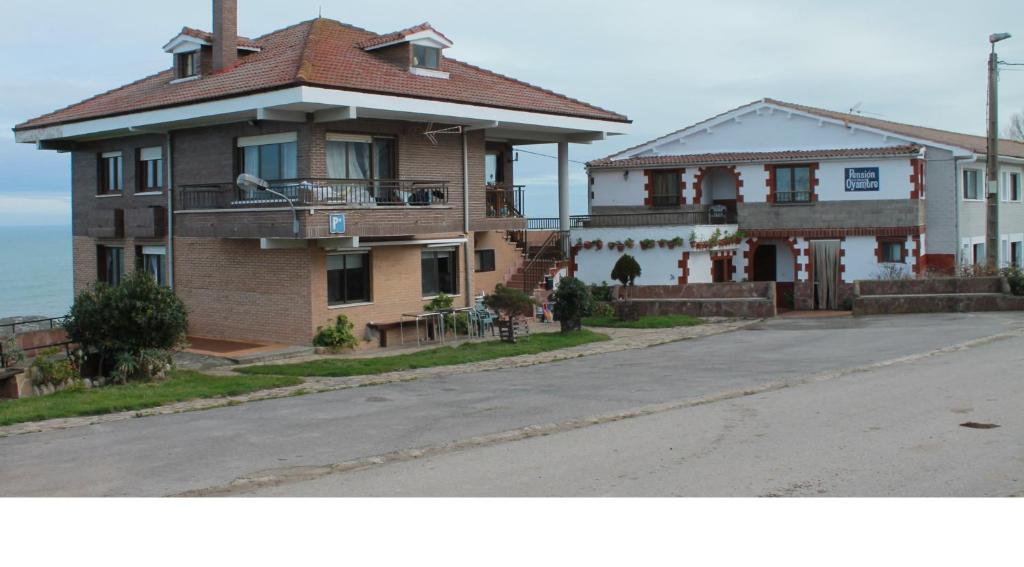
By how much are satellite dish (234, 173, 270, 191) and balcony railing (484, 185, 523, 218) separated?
25.8 feet

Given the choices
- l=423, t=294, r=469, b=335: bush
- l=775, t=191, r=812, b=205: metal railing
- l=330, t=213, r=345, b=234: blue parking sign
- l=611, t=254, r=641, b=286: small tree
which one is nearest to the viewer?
l=330, t=213, r=345, b=234: blue parking sign

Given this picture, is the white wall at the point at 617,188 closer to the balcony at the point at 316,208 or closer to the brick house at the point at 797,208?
the brick house at the point at 797,208

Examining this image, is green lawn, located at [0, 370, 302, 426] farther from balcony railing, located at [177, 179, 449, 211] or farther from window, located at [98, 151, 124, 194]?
window, located at [98, 151, 124, 194]

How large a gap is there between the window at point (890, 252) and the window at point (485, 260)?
47.5 ft

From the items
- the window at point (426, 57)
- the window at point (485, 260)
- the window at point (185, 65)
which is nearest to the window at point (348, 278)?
the window at point (485, 260)

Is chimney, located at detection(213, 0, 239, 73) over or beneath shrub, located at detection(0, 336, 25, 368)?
over

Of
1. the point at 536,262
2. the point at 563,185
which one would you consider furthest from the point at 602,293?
the point at 563,185

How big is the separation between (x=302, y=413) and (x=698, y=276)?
71.8 ft

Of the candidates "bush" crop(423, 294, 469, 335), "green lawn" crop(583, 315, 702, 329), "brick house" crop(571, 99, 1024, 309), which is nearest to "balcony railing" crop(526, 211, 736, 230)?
"brick house" crop(571, 99, 1024, 309)

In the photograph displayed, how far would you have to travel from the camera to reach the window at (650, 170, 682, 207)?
39484 mm

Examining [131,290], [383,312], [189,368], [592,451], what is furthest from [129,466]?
[383,312]

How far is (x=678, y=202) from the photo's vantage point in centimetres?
3938

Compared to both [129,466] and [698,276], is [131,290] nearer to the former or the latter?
[129,466]

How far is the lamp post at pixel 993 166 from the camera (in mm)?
31953
